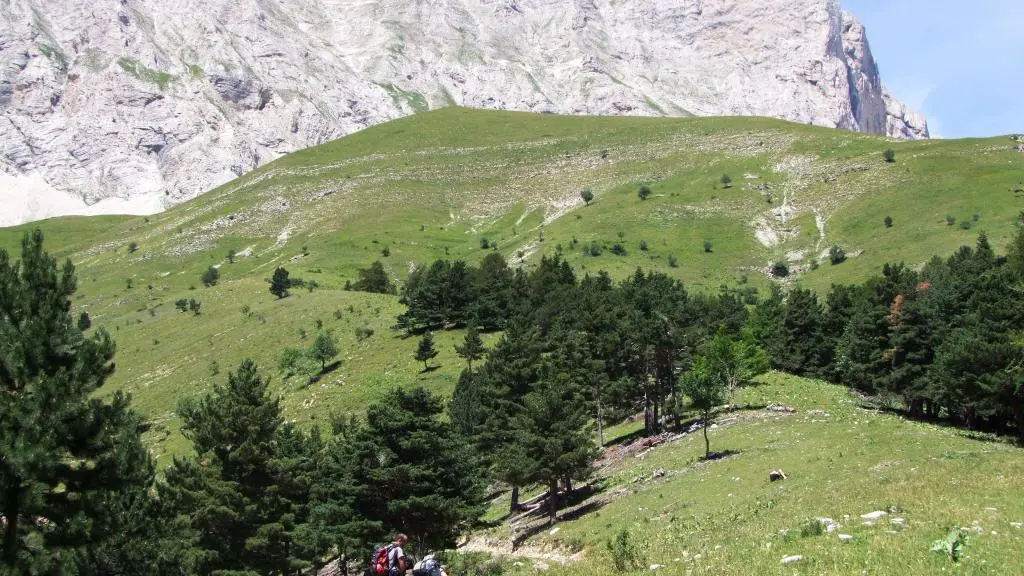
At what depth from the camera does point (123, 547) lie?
24391mm

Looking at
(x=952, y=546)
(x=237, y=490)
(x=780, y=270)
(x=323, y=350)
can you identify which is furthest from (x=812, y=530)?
(x=780, y=270)

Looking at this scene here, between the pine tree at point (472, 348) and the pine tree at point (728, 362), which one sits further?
the pine tree at point (472, 348)

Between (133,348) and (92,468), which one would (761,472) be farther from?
(133,348)

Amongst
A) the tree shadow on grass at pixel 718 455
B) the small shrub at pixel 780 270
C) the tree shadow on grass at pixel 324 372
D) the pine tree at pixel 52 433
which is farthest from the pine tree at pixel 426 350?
the small shrub at pixel 780 270

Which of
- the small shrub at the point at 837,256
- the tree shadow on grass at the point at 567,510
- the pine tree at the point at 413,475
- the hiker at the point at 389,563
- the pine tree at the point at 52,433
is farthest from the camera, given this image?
the small shrub at the point at 837,256

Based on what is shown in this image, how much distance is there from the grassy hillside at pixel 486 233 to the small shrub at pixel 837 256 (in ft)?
6.90

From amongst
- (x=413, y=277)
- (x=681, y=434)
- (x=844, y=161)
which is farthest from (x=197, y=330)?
(x=844, y=161)

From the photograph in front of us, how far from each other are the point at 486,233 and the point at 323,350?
81.4 meters

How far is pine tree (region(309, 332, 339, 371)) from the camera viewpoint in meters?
82.8

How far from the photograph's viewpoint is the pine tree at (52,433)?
20031mm

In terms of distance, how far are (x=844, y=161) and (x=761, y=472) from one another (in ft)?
475

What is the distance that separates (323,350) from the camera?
82.6 m

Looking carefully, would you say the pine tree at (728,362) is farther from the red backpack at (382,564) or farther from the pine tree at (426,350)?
the red backpack at (382,564)

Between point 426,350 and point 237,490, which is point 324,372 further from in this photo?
point 237,490
